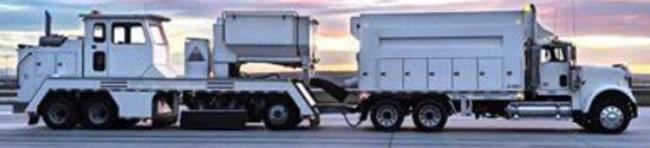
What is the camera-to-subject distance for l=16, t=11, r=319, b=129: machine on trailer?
26.2 metres

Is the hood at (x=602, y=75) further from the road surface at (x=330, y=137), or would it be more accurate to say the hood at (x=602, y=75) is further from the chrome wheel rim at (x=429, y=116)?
the chrome wheel rim at (x=429, y=116)

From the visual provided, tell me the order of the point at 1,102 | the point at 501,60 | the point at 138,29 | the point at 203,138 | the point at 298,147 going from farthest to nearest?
the point at 1,102 → the point at 138,29 → the point at 501,60 → the point at 203,138 → the point at 298,147

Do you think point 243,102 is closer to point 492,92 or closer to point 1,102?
point 492,92

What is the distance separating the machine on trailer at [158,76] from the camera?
26172 mm

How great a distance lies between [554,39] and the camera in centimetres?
2561

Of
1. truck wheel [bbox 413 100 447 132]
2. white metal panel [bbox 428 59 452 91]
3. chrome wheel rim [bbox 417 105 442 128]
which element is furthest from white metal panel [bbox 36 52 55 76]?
white metal panel [bbox 428 59 452 91]

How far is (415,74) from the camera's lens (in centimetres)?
2561

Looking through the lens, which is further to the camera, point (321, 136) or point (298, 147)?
point (321, 136)

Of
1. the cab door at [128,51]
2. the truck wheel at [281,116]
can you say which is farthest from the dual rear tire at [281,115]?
the cab door at [128,51]

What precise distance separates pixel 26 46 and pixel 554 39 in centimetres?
1205

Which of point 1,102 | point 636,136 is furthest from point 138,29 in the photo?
point 1,102

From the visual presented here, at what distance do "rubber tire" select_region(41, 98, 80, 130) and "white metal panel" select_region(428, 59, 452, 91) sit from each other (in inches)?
320

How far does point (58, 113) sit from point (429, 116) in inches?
333

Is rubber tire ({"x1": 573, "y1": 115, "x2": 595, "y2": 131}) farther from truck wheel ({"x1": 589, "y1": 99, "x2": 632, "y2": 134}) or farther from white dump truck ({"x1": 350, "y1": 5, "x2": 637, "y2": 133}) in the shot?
truck wheel ({"x1": 589, "y1": 99, "x2": 632, "y2": 134})
